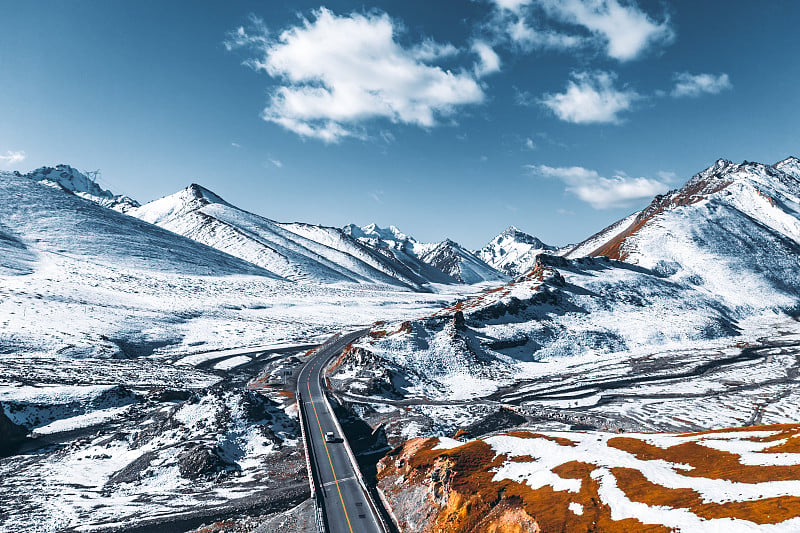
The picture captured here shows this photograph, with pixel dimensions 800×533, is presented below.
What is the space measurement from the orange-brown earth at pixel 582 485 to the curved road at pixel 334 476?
337 centimetres

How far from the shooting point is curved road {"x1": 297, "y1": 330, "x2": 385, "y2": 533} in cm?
3850

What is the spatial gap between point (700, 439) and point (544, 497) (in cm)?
1862

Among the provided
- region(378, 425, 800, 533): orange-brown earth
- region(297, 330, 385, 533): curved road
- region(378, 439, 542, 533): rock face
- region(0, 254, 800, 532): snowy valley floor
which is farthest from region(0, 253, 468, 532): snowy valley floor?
region(378, 425, 800, 533): orange-brown earth

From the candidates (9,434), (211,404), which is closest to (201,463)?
(211,404)

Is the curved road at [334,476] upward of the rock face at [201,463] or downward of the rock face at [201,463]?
upward

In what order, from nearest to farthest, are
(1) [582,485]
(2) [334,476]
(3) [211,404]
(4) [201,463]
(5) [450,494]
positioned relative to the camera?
(1) [582,485], (5) [450,494], (2) [334,476], (4) [201,463], (3) [211,404]

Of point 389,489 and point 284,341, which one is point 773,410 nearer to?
point 389,489

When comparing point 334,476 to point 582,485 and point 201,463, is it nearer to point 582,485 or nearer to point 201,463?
point 201,463

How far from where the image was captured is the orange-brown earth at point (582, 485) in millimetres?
24719

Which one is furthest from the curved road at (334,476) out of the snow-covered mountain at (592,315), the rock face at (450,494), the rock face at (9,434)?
the rock face at (9,434)

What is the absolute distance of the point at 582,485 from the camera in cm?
3161

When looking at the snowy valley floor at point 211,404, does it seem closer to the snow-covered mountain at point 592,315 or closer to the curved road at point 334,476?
the curved road at point 334,476

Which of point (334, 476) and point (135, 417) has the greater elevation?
point (334, 476)

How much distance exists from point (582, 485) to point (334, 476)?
27191 mm
